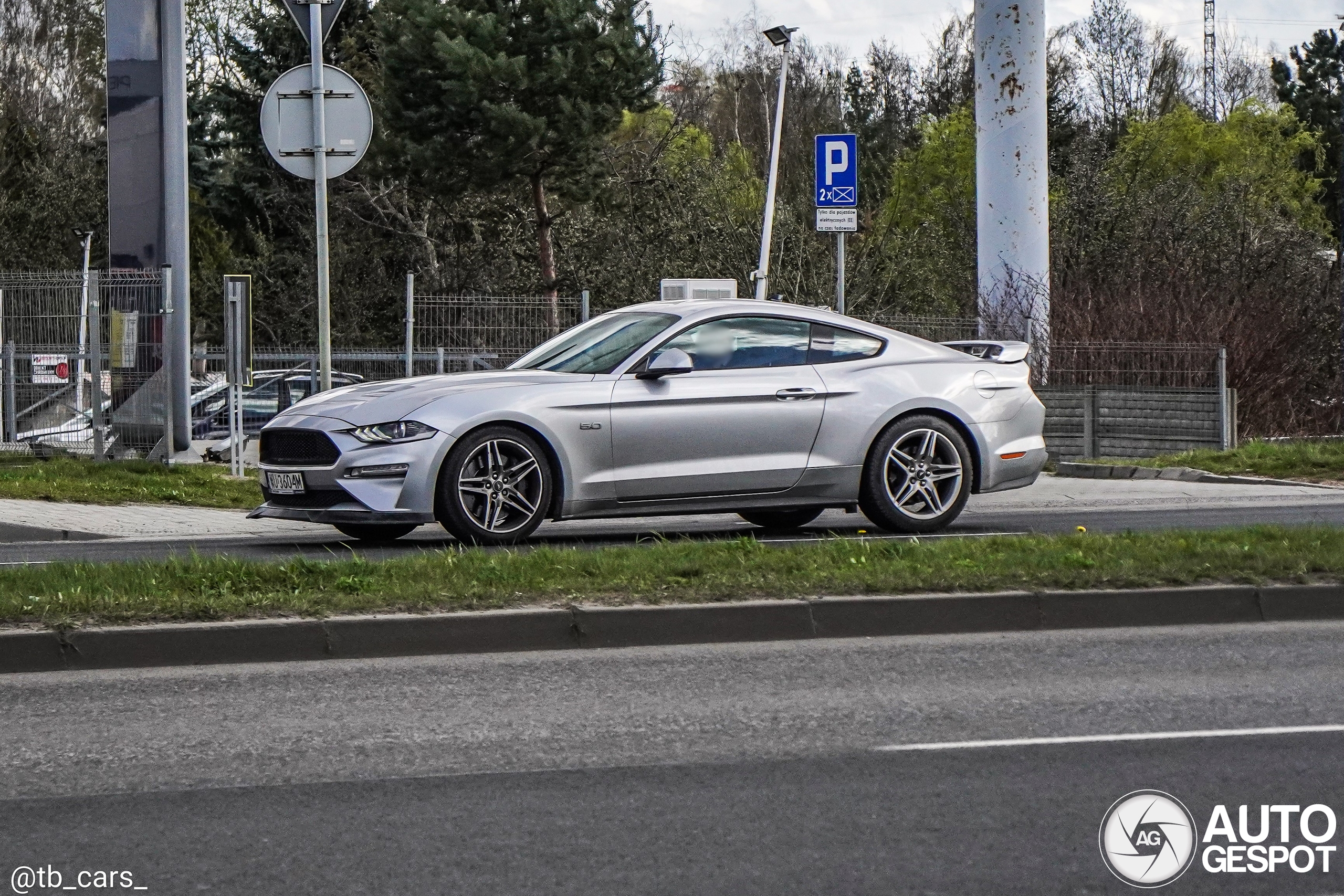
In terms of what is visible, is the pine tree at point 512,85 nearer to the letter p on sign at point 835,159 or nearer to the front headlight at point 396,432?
the letter p on sign at point 835,159

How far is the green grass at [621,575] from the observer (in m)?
7.55

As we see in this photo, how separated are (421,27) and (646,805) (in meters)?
32.9

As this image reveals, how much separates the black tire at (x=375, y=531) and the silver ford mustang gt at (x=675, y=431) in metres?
0.01

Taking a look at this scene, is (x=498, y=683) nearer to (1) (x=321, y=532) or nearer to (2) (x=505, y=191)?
(1) (x=321, y=532)

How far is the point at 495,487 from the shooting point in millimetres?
10477

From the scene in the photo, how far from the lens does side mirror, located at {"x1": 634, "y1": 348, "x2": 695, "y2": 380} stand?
10.7m

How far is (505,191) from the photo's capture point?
136 ft

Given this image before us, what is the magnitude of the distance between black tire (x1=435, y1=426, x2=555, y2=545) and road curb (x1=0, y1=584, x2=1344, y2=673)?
9.73 ft

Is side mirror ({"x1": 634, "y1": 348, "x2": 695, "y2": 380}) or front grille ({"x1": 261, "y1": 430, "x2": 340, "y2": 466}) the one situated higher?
side mirror ({"x1": 634, "y1": 348, "x2": 695, "y2": 380})

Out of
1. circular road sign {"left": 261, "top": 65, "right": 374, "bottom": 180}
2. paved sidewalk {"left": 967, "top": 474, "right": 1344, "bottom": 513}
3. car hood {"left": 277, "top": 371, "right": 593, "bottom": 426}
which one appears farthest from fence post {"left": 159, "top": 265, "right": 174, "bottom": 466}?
paved sidewalk {"left": 967, "top": 474, "right": 1344, "bottom": 513}

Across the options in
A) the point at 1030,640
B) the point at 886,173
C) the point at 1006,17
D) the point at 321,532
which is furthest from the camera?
the point at 886,173

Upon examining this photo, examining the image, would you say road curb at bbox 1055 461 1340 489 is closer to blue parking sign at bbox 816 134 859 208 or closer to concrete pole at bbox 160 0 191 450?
blue parking sign at bbox 816 134 859 208

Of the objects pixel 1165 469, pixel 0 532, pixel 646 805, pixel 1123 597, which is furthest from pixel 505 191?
pixel 646 805

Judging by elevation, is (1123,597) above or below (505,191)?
below
